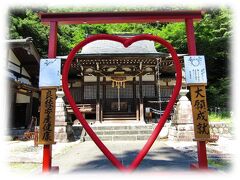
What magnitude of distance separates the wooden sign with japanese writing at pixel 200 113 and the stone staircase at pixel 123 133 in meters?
7.51

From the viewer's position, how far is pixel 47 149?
4.00 metres

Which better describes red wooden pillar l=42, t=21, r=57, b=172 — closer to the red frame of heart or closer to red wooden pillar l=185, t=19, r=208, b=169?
the red frame of heart

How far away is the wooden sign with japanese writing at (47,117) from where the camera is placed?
3973 millimetres

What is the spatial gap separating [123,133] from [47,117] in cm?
809

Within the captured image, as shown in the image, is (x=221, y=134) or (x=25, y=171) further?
(x=221, y=134)

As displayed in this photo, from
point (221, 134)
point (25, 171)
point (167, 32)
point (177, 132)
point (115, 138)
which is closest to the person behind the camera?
point (25, 171)

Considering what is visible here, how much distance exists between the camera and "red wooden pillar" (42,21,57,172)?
3907 millimetres

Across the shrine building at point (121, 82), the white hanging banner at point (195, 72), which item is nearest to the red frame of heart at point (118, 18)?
the white hanging banner at point (195, 72)

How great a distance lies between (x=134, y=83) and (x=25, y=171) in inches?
426

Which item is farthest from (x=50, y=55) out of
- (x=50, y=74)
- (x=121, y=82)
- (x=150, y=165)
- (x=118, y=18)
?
Result: (x=121, y=82)

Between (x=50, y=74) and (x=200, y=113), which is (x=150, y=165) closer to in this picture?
(x=200, y=113)

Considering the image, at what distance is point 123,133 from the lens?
11.8m

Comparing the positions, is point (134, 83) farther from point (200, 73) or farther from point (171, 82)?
point (200, 73)
